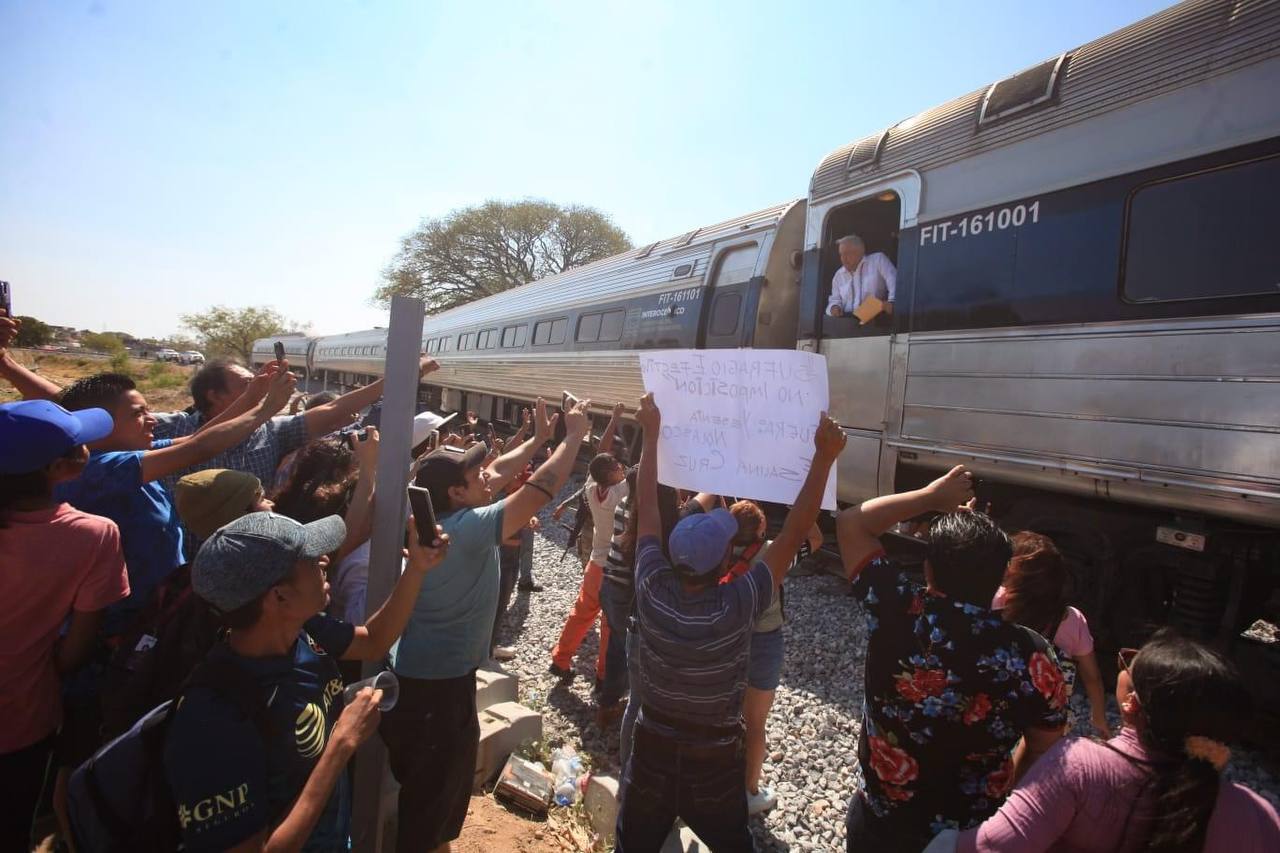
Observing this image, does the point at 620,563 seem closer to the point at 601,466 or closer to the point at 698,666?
the point at 601,466

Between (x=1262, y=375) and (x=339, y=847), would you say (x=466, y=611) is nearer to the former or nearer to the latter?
(x=339, y=847)

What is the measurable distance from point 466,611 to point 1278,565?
13.9 ft

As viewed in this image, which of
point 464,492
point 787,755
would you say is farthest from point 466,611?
point 787,755

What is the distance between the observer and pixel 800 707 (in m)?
3.86

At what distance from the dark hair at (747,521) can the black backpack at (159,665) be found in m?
2.02

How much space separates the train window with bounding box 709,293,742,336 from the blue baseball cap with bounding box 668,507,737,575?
202 inches

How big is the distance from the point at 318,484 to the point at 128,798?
1.47 meters

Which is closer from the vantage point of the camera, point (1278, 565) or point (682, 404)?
point (682, 404)

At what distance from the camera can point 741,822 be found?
6.95 feet

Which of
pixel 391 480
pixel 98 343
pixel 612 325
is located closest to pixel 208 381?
pixel 391 480

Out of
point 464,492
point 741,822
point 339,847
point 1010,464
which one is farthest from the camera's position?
point 1010,464

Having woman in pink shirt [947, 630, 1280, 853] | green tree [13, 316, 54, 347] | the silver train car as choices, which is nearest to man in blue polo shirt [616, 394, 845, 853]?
woman in pink shirt [947, 630, 1280, 853]

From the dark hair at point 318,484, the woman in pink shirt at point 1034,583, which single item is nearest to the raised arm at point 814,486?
the woman in pink shirt at point 1034,583

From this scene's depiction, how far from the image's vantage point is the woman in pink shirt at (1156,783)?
1245 mm
